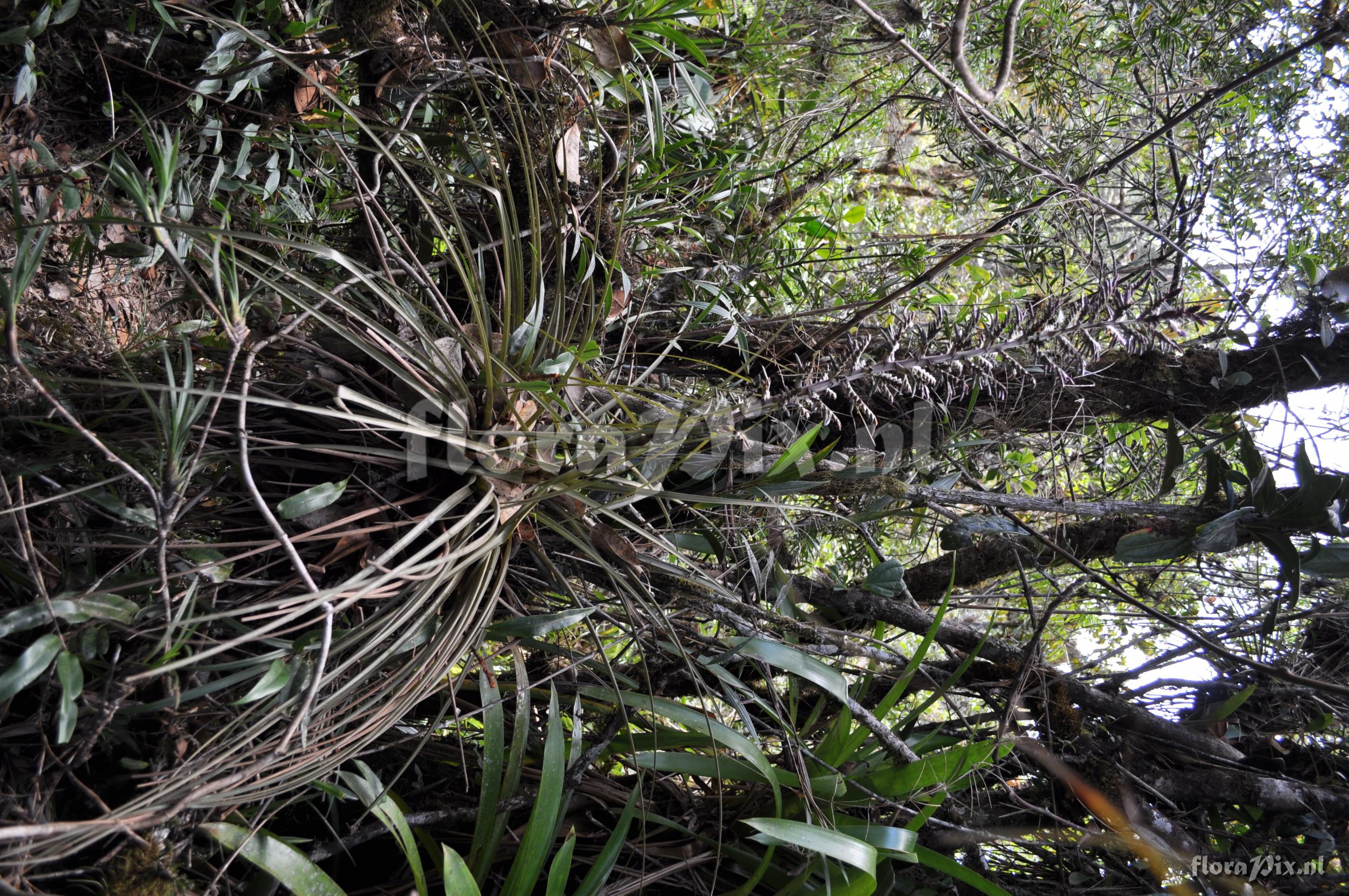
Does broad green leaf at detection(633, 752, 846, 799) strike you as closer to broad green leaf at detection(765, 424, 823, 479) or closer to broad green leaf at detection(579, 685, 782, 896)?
broad green leaf at detection(579, 685, 782, 896)

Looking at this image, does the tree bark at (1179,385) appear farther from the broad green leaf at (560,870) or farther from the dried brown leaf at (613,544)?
the broad green leaf at (560,870)

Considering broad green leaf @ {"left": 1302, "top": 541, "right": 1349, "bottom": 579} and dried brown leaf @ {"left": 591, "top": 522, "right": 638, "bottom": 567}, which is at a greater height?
broad green leaf @ {"left": 1302, "top": 541, "right": 1349, "bottom": 579}

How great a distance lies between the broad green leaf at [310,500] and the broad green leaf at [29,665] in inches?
7.1

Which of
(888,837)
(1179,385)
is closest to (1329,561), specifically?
(1179,385)

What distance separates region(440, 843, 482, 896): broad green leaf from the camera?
0.72 meters

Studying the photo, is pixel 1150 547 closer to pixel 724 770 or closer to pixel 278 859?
pixel 724 770

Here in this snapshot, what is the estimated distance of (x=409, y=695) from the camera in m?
0.71

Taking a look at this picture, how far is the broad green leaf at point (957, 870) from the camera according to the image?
2.89ft

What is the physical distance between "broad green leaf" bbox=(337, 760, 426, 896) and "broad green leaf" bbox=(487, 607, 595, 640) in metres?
0.20

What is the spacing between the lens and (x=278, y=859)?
668 mm

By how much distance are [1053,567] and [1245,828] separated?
502 mm

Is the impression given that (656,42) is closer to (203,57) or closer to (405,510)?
(203,57)

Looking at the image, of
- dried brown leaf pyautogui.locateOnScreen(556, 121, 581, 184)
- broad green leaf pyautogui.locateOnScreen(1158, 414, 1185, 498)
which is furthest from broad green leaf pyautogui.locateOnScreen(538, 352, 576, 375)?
broad green leaf pyautogui.locateOnScreen(1158, 414, 1185, 498)

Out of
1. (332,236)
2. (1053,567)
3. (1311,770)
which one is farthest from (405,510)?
(1311,770)
